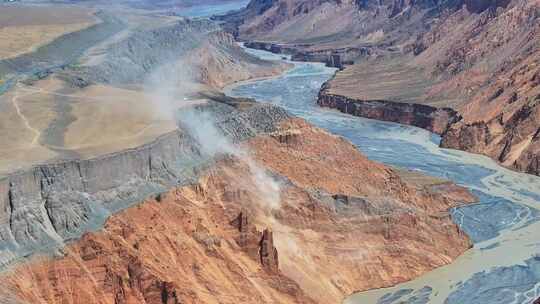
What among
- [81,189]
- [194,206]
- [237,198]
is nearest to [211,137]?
[237,198]

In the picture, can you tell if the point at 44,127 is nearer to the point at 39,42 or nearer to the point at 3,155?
the point at 3,155

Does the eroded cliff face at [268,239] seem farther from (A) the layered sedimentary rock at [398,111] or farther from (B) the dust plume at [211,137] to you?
(A) the layered sedimentary rock at [398,111]

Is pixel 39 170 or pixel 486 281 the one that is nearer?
pixel 39 170

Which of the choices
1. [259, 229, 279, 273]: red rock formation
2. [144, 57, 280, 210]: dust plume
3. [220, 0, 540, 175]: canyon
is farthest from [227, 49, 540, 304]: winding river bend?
[144, 57, 280, 210]: dust plume

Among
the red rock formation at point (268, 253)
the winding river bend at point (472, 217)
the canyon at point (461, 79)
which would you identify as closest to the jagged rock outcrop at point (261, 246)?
the red rock formation at point (268, 253)

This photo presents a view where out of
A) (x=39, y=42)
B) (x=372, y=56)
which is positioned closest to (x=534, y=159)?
(x=39, y=42)

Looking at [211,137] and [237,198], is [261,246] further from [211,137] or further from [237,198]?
[211,137]
